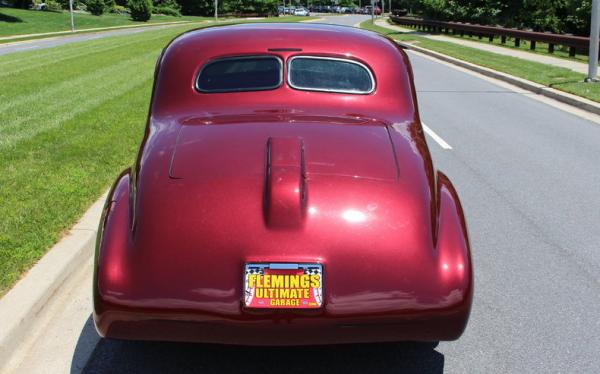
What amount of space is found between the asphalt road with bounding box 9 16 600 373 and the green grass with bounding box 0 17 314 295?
5.16ft

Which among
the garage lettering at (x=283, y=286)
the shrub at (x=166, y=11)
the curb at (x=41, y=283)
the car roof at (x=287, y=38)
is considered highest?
the car roof at (x=287, y=38)

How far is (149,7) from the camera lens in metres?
75.9

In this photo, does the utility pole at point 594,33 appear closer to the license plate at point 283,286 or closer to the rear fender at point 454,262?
the rear fender at point 454,262

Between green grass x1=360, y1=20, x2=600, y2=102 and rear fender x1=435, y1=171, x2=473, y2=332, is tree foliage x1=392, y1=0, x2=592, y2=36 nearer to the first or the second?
Answer: green grass x1=360, y1=20, x2=600, y2=102

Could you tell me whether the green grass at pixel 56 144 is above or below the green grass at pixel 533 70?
above

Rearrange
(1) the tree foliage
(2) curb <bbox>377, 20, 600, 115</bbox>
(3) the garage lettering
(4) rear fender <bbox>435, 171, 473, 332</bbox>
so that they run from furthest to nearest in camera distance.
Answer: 1. (1) the tree foliage
2. (2) curb <bbox>377, 20, 600, 115</bbox>
3. (4) rear fender <bbox>435, 171, 473, 332</bbox>
4. (3) the garage lettering

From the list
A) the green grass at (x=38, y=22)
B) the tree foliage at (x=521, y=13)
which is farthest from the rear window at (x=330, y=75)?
the green grass at (x=38, y=22)

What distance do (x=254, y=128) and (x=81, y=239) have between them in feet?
6.66

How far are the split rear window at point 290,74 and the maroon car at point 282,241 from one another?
0.60 m

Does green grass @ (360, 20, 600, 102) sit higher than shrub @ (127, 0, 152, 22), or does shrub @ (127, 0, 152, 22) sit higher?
shrub @ (127, 0, 152, 22)

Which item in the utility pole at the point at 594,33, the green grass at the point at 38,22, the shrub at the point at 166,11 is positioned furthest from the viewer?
the shrub at the point at 166,11

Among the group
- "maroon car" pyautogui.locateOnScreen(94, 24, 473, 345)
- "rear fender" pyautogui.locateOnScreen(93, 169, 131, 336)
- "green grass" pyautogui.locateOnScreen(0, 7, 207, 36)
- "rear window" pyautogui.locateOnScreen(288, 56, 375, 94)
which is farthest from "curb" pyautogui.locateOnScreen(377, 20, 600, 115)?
"green grass" pyautogui.locateOnScreen(0, 7, 207, 36)

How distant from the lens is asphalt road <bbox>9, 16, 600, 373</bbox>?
392 centimetres

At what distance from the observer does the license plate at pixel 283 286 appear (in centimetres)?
324
